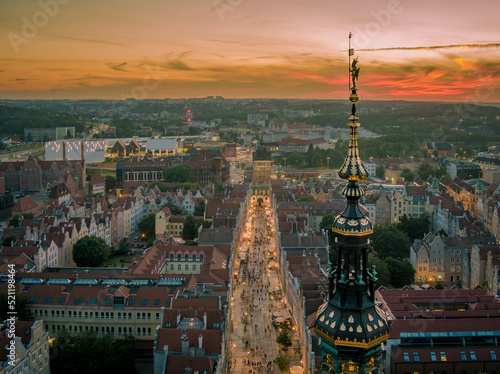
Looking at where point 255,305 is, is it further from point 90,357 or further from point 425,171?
point 425,171

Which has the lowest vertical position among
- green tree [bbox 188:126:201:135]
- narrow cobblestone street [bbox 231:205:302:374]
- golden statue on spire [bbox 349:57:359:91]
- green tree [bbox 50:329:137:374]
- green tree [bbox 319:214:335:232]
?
narrow cobblestone street [bbox 231:205:302:374]

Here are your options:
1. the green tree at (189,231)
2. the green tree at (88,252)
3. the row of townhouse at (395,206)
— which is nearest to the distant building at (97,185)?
the green tree at (189,231)

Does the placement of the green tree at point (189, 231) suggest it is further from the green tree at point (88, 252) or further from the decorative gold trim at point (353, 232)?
the decorative gold trim at point (353, 232)

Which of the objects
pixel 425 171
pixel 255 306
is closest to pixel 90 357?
pixel 255 306

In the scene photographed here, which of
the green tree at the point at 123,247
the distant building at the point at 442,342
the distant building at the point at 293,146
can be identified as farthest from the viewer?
the distant building at the point at 293,146

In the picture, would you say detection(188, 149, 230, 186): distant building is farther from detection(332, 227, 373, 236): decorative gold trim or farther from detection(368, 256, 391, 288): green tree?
detection(332, 227, 373, 236): decorative gold trim

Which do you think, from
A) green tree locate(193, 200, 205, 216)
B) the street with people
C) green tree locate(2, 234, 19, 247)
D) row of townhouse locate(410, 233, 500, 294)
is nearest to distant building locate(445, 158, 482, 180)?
the street with people
